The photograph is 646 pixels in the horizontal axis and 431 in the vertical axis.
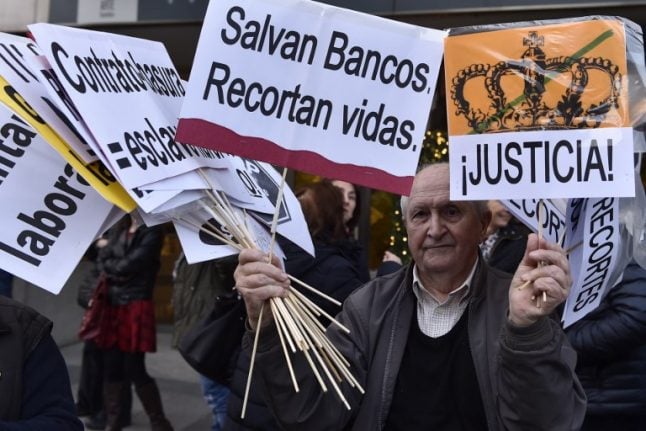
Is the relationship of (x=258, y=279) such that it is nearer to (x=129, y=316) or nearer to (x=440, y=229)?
(x=440, y=229)

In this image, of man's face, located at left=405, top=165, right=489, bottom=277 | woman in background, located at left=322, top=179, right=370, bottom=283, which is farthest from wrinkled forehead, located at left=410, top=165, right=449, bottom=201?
woman in background, located at left=322, top=179, right=370, bottom=283

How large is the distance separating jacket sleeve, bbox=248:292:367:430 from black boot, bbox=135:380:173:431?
4025mm

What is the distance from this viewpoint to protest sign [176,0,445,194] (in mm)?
2279

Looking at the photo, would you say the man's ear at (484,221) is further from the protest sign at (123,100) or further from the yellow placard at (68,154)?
the yellow placard at (68,154)

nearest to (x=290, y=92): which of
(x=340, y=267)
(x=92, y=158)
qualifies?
(x=92, y=158)

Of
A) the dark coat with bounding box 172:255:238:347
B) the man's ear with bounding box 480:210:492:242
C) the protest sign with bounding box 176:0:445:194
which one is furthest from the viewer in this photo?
the dark coat with bounding box 172:255:238:347

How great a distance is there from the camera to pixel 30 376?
2.31 meters

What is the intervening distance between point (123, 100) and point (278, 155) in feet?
1.47

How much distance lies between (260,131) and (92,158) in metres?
0.45

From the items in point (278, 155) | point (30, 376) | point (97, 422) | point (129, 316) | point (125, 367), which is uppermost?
point (278, 155)

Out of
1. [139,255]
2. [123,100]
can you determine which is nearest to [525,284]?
[123,100]

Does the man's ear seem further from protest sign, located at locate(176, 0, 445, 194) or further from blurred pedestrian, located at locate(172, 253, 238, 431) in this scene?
blurred pedestrian, located at locate(172, 253, 238, 431)

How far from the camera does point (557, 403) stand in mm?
2115

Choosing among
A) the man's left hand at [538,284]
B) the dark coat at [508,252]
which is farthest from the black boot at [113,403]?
the man's left hand at [538,284]
